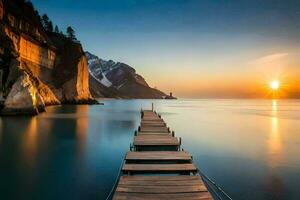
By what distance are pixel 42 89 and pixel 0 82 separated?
30826 mm

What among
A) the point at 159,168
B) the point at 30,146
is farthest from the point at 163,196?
the point at 30,146

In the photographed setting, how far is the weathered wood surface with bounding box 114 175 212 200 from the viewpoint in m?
8.76

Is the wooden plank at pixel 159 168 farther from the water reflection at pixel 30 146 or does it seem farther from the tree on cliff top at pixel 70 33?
the tree on cliff top at pixel 70 33

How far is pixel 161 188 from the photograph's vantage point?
30.8 feet

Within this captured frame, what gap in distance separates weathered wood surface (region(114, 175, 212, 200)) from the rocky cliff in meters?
45.9

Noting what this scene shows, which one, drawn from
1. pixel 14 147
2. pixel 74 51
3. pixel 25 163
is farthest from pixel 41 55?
pixel 25 163

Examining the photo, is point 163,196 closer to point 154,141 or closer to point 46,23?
point 154,141

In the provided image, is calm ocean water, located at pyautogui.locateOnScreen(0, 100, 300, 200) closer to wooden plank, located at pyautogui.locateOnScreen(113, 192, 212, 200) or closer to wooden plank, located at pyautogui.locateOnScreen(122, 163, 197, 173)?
wooden plank, located at pyautogui.locateOnScreen(122, 163, 197, 173)

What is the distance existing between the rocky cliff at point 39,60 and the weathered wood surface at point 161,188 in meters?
45.9

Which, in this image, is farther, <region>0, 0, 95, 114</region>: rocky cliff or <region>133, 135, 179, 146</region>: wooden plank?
<region>0, 0, 95, 114</region>: rocky cliff

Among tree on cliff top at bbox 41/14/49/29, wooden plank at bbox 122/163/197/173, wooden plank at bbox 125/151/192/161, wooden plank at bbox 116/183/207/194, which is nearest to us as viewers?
wooden plank at bbox 116/183/207/194

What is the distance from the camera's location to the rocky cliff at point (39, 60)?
185ft

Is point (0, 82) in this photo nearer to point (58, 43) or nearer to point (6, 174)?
point (6, 174)

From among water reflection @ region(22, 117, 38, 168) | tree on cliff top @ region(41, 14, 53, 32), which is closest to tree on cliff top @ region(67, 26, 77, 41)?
tree on cliff top @ region(41, 14, 53, 32)
